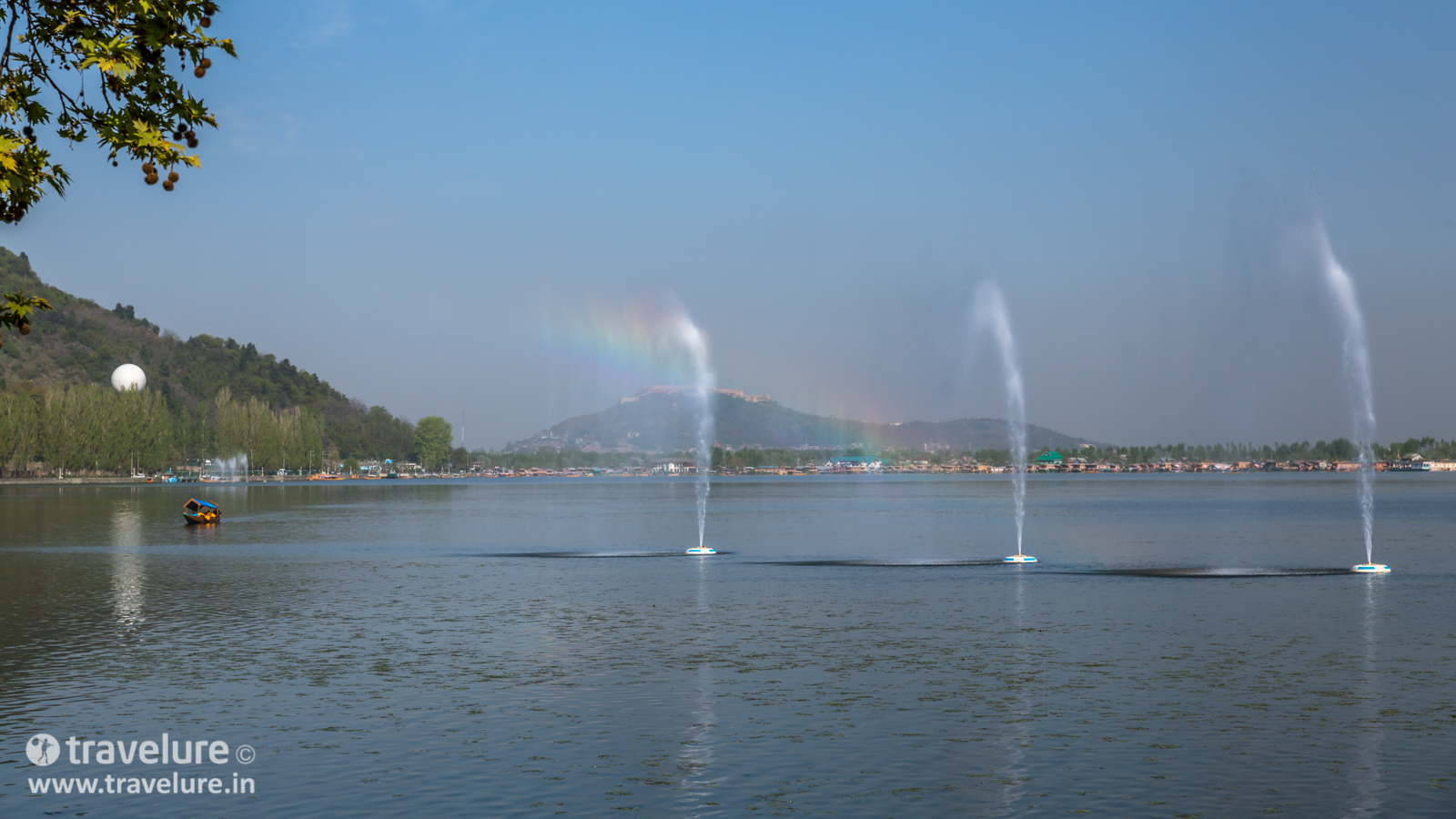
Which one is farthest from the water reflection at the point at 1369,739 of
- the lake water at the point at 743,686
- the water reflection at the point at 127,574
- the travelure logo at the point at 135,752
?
the water reflection at the point at 127,574

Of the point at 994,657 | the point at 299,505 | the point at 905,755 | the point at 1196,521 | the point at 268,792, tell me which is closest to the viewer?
the point at 268,792

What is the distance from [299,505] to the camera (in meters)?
166

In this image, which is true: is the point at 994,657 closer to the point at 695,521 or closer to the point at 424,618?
the point at 424,618

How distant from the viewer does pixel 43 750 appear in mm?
22766

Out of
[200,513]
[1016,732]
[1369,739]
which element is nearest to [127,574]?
[1016,732]

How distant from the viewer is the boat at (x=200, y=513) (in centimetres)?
10956

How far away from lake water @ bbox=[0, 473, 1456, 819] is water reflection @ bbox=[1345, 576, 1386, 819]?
112mm

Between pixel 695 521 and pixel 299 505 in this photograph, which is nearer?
pixel 695 521

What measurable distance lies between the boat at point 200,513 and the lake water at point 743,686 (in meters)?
43.1

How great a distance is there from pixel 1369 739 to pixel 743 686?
13531 millimetres

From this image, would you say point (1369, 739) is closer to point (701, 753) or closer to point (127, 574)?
point (701, 753)

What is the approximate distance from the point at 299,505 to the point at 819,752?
156m

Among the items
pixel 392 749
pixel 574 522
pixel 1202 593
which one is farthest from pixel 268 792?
pixel 574 522

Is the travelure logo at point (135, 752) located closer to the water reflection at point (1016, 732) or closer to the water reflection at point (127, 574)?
the water reflection at point (1016, 732)
